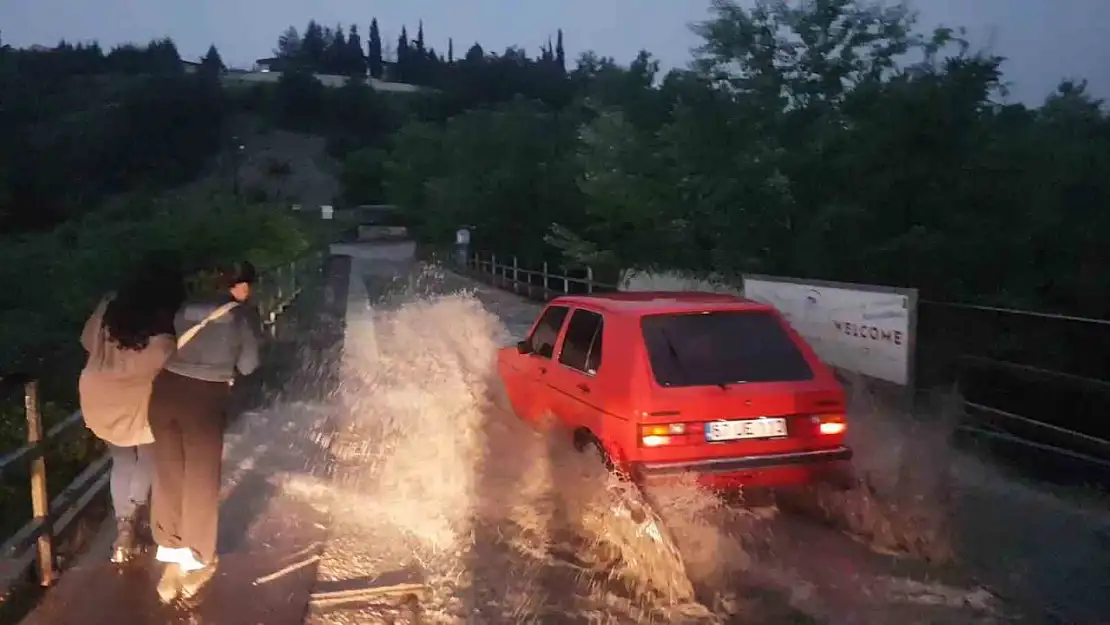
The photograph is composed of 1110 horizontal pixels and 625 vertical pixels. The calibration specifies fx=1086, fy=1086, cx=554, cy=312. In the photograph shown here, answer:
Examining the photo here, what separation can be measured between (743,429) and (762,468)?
27 cm

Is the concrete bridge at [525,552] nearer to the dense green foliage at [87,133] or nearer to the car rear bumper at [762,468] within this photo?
the car rear bumper at [762,468]

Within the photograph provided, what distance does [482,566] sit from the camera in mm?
6188

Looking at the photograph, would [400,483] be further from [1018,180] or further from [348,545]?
[1018,180]

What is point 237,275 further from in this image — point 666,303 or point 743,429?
point 743,429

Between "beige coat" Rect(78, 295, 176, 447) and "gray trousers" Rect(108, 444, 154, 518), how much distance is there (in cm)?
53

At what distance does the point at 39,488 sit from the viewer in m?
5.80

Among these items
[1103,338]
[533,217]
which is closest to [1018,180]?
[1103,338]

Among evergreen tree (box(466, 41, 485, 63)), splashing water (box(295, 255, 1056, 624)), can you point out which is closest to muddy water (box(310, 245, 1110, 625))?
splashing water (box(295, 255, 1056, 624))

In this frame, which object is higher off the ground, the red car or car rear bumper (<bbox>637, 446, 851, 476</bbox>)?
the red car

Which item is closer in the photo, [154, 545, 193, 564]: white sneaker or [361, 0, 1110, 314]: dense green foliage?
[154, 545, 193, 564]: white sneaker

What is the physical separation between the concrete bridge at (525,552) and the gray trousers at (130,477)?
15.3 inches

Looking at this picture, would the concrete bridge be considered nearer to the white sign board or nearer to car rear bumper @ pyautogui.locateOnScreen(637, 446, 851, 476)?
car rear bumper @ pyautogui.locateOnScreen(637, 446, 851, 476)

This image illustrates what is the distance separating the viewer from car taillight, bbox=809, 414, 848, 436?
693 centimetres

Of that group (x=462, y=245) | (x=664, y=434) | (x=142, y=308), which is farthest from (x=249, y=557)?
(x=462, y=245)
